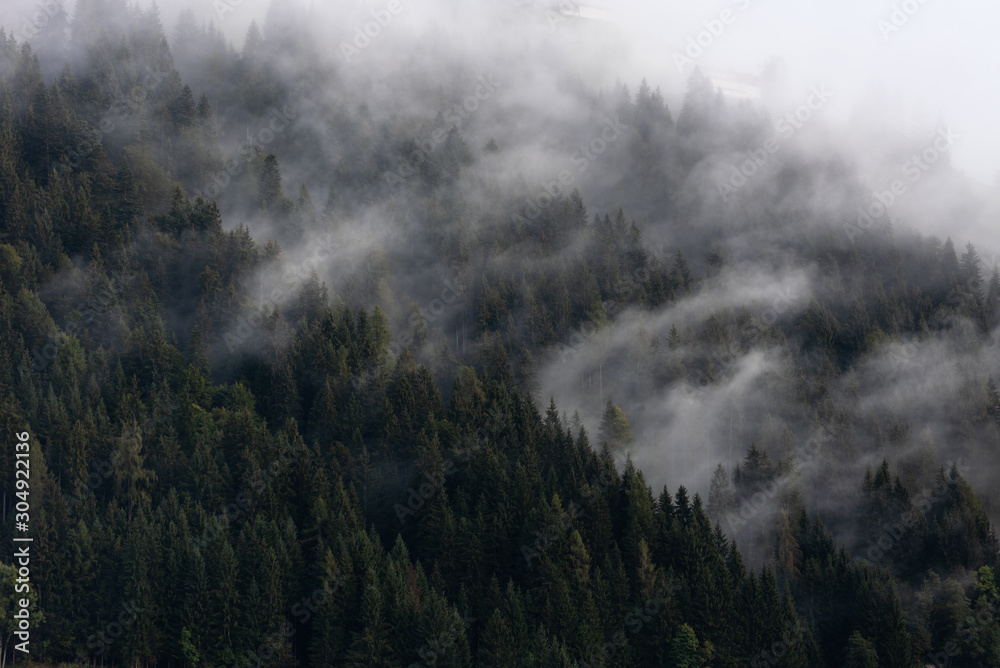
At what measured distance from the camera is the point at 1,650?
8531 cm

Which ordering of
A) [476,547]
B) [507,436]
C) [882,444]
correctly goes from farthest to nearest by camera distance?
[882,444]
[507,436]
[476,547]

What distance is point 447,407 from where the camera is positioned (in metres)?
119

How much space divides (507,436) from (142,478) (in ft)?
127

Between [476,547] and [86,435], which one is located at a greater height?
[86,435]

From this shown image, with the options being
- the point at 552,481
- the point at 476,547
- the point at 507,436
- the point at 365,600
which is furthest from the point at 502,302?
the point at 365,600

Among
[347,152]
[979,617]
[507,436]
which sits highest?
[347,152]

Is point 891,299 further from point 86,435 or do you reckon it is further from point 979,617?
point 86,435

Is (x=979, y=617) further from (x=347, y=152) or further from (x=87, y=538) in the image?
(x=347, y=152)

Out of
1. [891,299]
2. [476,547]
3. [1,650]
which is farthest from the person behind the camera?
[891,299]

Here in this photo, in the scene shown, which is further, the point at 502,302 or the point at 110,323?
the point at 502,302

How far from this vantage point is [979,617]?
100375 millimetres

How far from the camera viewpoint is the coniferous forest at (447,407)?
89688 mm

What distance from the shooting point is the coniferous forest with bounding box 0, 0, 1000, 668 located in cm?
8969

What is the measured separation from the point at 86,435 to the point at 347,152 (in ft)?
339
